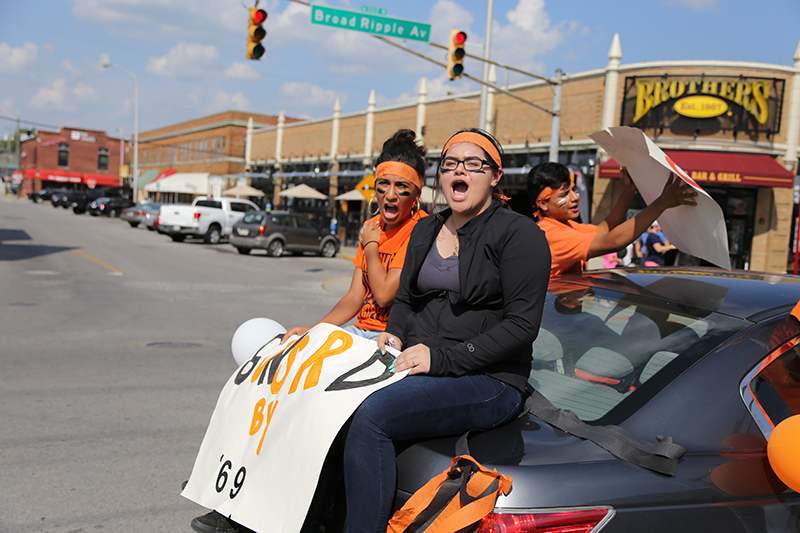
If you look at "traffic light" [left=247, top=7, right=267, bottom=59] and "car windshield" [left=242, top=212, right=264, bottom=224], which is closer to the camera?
"traffic light" [left=247, top=7, right=267, bottom=59]

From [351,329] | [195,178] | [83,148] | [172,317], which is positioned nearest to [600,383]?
[351,329]

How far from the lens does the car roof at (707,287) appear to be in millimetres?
2555

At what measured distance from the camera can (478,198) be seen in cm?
258

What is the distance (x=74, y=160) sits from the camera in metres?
98.4

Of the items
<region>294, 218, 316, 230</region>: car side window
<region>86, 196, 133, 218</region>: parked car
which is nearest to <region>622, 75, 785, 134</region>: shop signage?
<region>294, 218, 316, 230</region>: car side window

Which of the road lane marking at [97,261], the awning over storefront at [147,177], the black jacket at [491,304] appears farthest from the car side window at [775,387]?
the awning over storefront at [147,177]

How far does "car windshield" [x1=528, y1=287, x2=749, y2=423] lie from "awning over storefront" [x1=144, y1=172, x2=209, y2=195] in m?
57.7

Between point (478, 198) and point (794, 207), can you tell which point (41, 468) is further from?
point (794, 207)

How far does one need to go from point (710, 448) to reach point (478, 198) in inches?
47.4

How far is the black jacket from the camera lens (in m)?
2.30

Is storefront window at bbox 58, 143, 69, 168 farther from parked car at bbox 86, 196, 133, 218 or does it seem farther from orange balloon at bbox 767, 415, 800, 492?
orange balloon at bbox 767, 415, 800, 492

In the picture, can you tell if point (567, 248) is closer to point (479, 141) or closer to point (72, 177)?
point (479, 141)

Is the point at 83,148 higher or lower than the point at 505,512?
higher

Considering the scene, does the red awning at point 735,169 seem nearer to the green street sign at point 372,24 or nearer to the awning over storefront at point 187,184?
the green street sign at point 372,24
